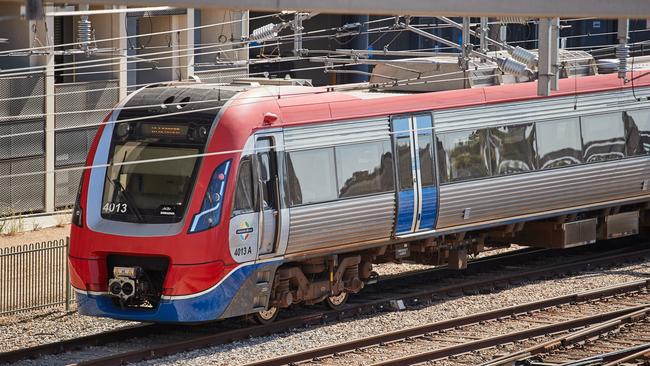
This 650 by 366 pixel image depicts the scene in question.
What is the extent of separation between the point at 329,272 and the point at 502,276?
4.17 m

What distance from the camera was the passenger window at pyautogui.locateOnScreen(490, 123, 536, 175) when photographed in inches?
835

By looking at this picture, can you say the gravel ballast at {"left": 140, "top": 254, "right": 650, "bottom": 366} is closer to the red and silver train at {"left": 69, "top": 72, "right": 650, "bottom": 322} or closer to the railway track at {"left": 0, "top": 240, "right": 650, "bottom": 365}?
the railway track at {"left": 0, "top": 240, "right": 650, "bottom": 365}

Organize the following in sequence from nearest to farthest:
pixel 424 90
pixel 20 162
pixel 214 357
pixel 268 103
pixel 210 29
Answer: pixel 214 357, pixel 268 103, pixel 424 90, pixel 20 162, pixel 210 29

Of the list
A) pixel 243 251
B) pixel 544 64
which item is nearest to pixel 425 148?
pixel 544 64

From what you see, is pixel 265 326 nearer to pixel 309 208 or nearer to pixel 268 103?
pixel 309 208

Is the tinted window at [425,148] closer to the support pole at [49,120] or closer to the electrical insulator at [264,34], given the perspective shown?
the electrical insulator at [264,34]

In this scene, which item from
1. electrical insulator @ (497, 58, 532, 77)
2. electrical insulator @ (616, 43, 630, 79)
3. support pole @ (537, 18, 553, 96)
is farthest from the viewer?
electrical insulator @ (497, 58, 532, 77)

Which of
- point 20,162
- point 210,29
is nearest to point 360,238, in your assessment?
point 20,162

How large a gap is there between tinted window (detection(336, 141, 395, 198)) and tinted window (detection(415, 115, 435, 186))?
0.66 meters

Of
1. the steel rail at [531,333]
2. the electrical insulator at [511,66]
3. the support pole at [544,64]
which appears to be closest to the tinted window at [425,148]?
the electrical insulator at [511,66]

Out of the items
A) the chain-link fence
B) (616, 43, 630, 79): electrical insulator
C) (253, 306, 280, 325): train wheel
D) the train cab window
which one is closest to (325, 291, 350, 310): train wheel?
(253, 306, 280, 325): train wheel

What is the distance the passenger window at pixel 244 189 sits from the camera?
56.5 feet

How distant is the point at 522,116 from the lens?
2166 centimetres

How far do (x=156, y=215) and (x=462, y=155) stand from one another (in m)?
5.51
